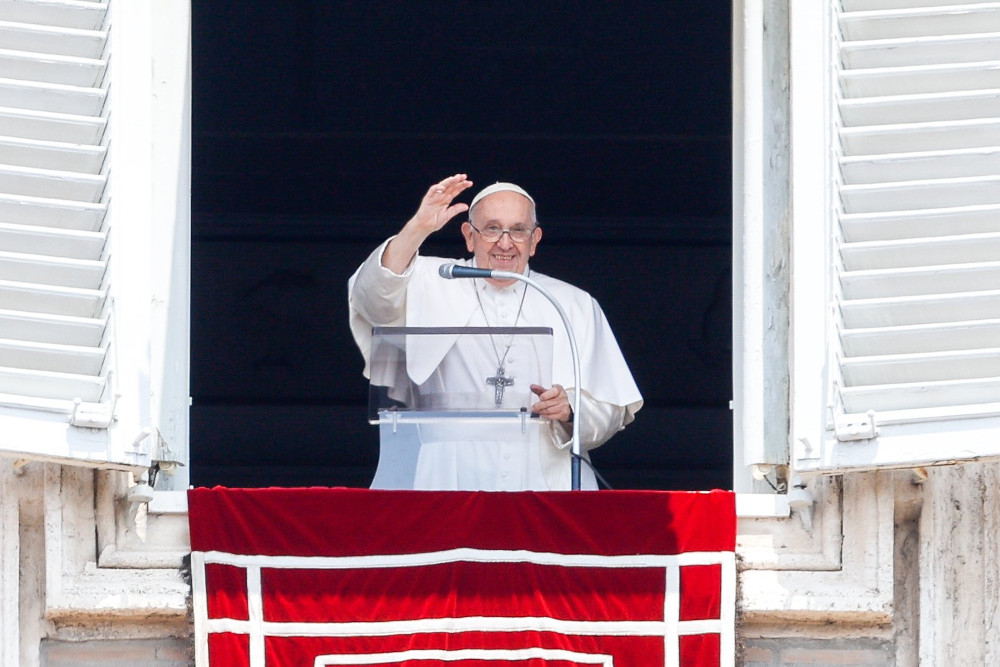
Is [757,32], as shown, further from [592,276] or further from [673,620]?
[592,276]

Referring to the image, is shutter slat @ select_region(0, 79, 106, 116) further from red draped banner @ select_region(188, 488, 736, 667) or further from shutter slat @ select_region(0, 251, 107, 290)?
red draped banner @ select_region(188, 488, 736, 667)

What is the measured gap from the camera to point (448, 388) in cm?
493

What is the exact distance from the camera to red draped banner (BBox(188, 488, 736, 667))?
4.41 meters

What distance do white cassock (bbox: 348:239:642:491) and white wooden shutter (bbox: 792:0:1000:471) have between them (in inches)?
27.9

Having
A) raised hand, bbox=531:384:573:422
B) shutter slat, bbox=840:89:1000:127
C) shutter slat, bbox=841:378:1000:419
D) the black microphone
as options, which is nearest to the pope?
raised hand, bbox=531:384:573:422

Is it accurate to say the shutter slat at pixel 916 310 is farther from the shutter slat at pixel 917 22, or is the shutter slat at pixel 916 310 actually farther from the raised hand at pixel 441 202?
the raised hand at pixel 441 202

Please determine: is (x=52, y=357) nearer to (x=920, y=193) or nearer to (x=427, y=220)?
(x=427, y=220)

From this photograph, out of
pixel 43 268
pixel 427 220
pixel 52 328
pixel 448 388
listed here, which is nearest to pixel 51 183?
pixel 43 268

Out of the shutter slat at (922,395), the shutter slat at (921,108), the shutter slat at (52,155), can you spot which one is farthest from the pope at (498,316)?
the shutter slat at (921,108)

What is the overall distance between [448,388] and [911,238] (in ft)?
3.74

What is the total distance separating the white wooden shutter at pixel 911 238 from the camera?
4.36 meters

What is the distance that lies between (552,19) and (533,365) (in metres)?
3.28

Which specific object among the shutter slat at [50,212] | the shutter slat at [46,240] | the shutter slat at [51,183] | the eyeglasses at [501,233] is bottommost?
the shutter slat at [46,240]

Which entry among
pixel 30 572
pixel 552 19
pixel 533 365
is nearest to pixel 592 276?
pixel 552 19
